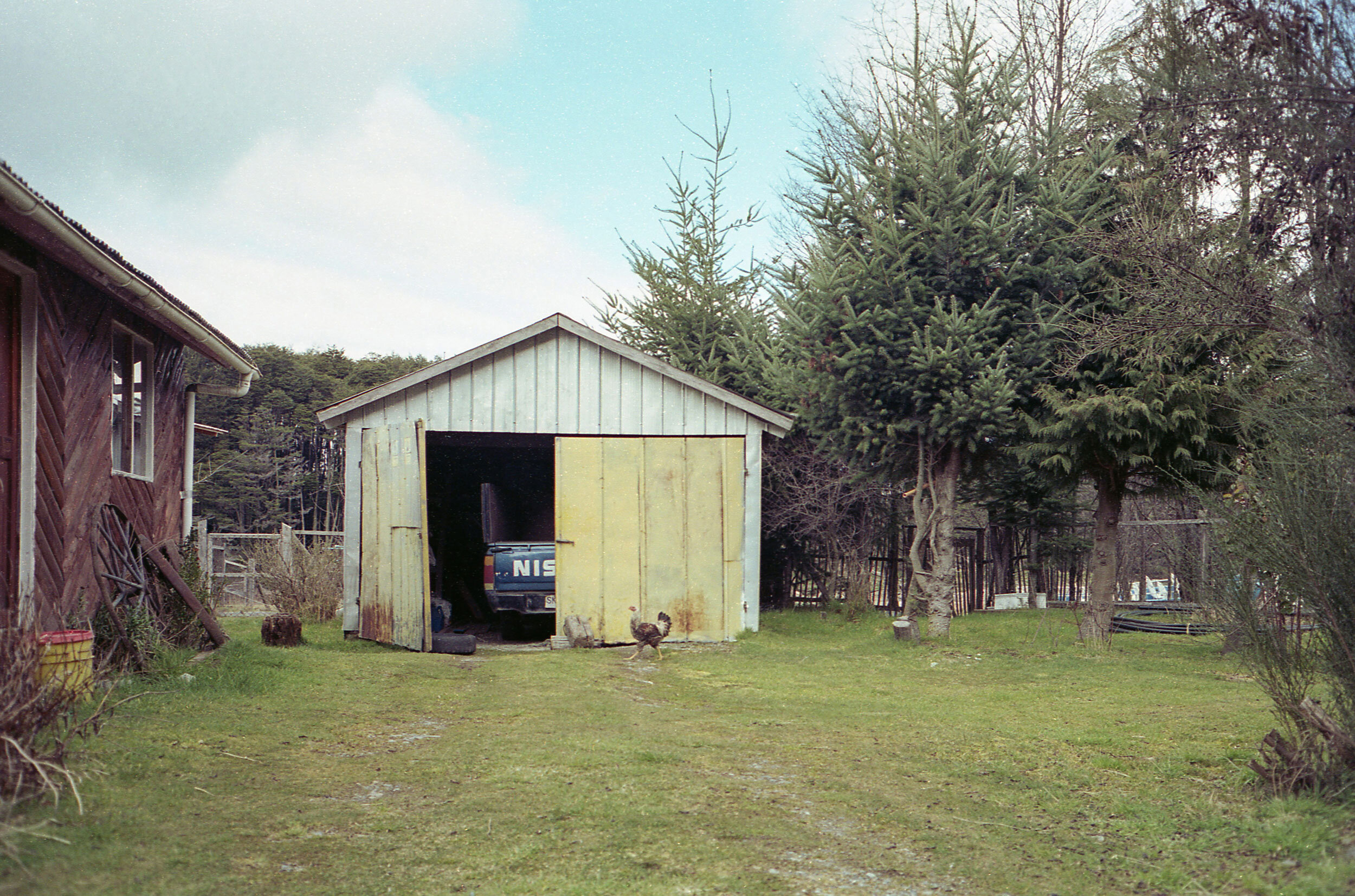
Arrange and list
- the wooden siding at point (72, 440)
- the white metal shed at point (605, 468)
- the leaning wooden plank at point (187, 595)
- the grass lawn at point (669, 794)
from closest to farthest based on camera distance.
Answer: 1. the grass lawn at point (669, 794)
2. the wooden siding at point (72, 440)
3. the leaning wooden plank at point (187, 595)
4. the white metal shed at point (605, 468)

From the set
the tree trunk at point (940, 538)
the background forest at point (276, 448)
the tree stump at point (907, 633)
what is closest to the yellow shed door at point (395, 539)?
the tree stump at point (907, 633)

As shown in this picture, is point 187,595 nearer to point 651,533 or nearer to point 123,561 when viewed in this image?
point 123,561

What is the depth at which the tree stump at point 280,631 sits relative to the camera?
1080 centimetres

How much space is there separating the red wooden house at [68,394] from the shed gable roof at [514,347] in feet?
7.76

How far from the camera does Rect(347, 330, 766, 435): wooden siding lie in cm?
1204

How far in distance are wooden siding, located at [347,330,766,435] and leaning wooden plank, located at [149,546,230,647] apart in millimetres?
3761

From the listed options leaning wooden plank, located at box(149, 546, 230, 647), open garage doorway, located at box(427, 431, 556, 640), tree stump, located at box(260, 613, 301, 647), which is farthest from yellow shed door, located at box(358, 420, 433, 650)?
open garage doorway, located at box(427, 431, 556, 640)

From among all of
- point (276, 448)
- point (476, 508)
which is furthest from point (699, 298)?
point (276, 448)

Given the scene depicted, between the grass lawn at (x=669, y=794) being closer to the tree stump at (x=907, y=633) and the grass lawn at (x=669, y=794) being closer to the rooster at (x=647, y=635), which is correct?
the rooster at (x=647, y=635)

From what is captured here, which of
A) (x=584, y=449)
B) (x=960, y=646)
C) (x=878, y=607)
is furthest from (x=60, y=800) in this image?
(x=878, y=607)

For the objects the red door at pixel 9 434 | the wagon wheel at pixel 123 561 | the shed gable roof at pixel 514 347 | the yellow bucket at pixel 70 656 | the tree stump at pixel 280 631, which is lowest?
the tree stump at pixel 280 631

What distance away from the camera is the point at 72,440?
7.39 m

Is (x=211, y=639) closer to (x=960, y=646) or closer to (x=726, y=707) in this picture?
(x=726, y=707)

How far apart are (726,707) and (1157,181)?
715cm
